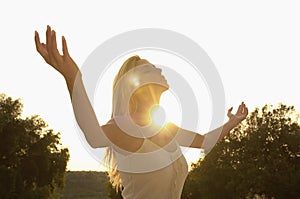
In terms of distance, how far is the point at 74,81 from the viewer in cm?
281

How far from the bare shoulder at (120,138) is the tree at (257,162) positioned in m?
56.4

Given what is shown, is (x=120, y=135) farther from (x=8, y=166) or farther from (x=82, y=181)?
(x=82, y=181)

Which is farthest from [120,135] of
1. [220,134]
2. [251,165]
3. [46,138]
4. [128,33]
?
[46,138]

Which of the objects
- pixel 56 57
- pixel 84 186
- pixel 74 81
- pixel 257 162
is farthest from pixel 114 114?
pixel 84 186

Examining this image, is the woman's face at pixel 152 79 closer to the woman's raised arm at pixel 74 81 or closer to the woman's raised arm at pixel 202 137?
the woman's raised arm at pixel 202 137

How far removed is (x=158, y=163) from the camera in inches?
138

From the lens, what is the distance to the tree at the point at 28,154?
61406 millimetres

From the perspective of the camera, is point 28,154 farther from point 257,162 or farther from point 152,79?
point 152,79

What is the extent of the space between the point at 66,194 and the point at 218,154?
78969mm

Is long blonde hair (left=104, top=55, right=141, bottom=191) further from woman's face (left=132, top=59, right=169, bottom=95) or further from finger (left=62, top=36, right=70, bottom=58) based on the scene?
finger (left=62, top=36, right=70, bottom=58)

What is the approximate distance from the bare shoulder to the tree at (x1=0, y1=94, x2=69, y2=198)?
2299 inches

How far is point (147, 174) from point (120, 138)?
0.33m

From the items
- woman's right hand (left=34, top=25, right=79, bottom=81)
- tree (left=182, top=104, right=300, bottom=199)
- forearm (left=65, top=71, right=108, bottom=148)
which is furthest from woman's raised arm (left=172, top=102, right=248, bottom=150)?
tree (left=182, top=104, right=300, bottom=199)

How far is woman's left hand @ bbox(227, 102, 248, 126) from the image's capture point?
14.6 ft
